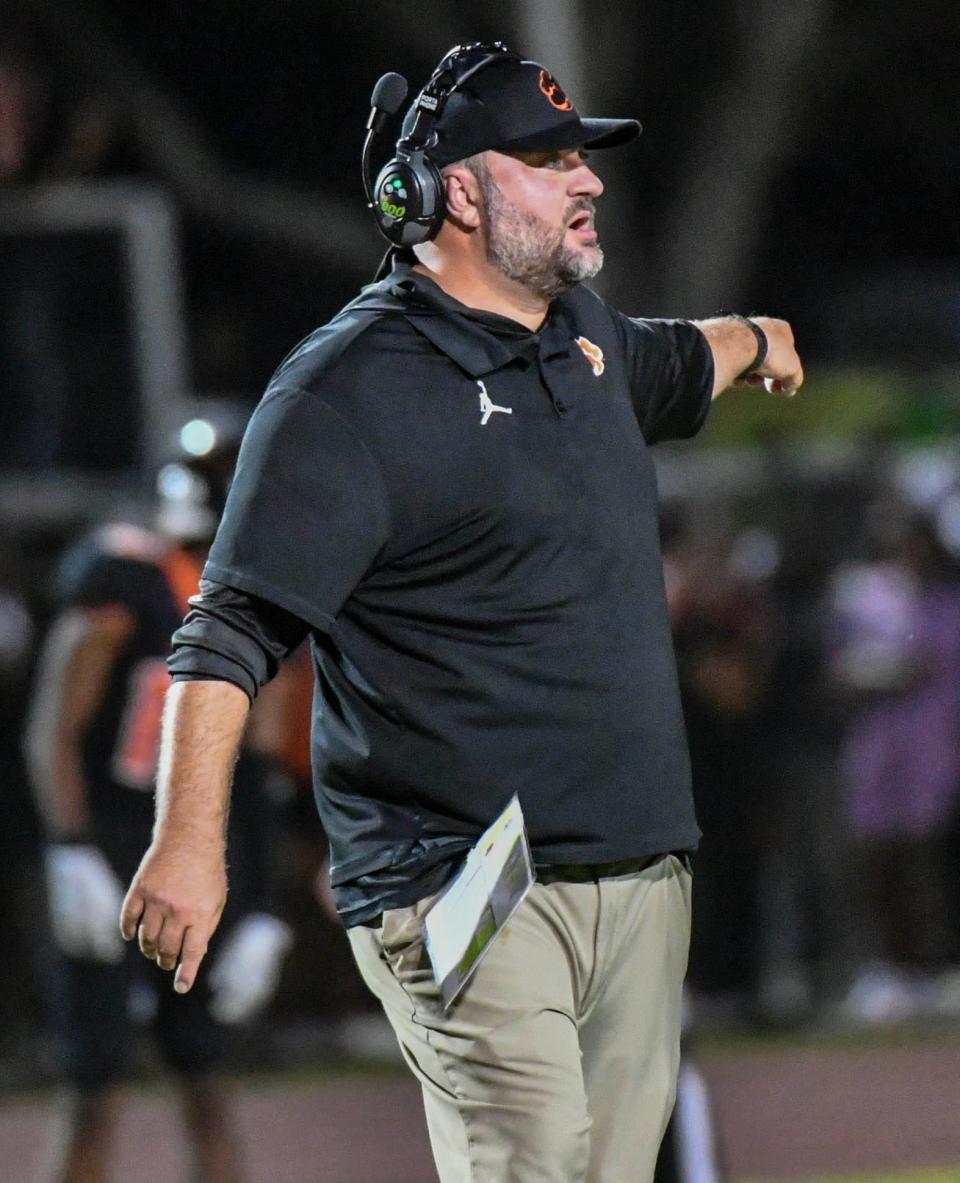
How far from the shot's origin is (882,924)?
397 inches

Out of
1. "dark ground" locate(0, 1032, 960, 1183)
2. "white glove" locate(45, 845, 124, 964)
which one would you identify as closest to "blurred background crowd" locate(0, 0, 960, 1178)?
"dark ground" locate(0, 1032, 960, 1183)

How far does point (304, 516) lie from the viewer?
3740 mm

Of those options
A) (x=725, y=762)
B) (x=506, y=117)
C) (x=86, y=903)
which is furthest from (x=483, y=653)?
(x=725, y=762)

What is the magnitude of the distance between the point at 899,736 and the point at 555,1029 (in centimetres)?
629

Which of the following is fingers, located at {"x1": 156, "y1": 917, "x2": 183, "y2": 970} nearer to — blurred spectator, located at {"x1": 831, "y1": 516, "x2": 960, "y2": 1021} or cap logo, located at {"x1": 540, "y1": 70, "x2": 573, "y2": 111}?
cap logo, located at {"x1": 540, "y1": 70, "x2": 573, "y2": 111}

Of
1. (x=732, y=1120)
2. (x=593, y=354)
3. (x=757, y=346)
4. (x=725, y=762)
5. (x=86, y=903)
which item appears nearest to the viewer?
(x=593, y=354)

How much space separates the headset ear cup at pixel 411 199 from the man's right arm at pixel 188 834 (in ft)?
2.97

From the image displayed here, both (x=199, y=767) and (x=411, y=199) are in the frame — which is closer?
(x=199, y=767)

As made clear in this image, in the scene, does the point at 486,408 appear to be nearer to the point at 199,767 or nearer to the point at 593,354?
the point at 593,354

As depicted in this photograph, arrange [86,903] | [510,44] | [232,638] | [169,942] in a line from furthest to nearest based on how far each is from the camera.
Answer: [510,44]
[86,903]
[232,638]
[169,942]

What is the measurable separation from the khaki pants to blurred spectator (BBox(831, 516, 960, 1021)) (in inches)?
233

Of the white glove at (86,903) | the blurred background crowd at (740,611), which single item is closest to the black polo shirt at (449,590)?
the white glove at (86,903)

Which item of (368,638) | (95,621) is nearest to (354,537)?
(368,638)

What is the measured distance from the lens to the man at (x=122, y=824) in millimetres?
6242
